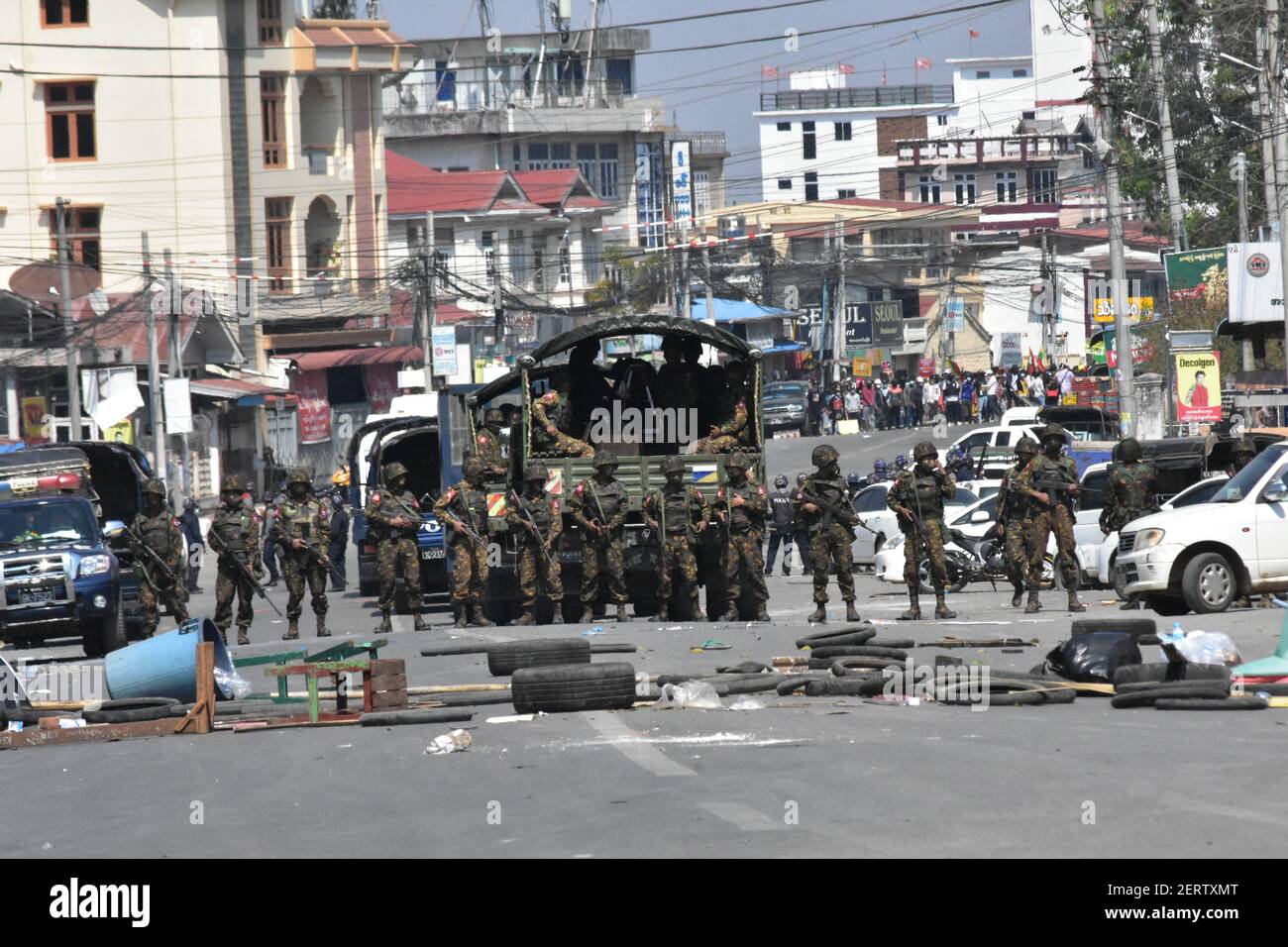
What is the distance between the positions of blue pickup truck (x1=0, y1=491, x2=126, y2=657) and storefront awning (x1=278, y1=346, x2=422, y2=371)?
37.8 meters

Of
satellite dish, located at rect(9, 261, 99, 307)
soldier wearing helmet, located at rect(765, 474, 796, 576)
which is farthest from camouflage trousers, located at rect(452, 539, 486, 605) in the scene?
satellite dish, located at rect(9, 261, 99, 307)

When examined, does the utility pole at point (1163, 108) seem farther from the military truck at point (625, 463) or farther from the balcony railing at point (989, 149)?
the balcony railing at point (989, 149)

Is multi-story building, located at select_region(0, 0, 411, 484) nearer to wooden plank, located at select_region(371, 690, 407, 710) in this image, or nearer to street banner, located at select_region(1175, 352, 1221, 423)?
street banner, located at select_region(1175, 352, 1221, 423)

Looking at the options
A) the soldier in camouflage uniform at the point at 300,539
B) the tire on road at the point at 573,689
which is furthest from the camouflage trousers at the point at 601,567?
the tire on road at the point at 573,689

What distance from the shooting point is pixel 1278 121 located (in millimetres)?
30578

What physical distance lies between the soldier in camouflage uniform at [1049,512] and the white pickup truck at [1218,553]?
937mm

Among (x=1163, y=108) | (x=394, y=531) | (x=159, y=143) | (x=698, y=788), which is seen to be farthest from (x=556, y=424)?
(x=159, y=143)

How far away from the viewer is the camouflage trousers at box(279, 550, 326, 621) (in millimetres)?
20359

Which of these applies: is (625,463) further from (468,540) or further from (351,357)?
(351,357)

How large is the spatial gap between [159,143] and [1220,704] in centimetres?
5253
